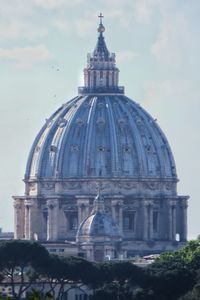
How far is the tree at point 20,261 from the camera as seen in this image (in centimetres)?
15425

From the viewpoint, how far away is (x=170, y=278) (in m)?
151

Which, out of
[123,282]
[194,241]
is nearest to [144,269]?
[123,282]

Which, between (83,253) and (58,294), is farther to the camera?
(83,253)

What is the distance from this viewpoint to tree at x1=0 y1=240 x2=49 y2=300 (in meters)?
154

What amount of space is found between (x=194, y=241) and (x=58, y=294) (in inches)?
1511

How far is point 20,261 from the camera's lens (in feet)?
508

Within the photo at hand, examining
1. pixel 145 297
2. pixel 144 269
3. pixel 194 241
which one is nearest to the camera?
pixel 145 297

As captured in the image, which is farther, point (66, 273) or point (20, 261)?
point (20, 261)

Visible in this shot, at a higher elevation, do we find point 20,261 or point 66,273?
point 20,261

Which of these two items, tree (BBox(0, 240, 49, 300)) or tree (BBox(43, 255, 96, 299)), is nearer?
tree (BBox(43, 255, 96, 299))

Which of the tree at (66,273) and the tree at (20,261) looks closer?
the tree at (66,273)

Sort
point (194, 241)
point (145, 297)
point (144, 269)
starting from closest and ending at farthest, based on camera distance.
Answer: point (145, 297) → point (144, 269) → point (194, 241)

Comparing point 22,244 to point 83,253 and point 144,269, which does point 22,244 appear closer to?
point 144,269

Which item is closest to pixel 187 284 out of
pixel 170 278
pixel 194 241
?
pixel 170 278
